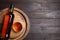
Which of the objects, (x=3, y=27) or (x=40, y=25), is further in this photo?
(x=40, y=25)

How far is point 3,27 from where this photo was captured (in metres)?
1.46

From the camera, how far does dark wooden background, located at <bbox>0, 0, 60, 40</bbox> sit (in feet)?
5.63

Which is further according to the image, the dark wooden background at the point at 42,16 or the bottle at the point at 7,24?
the dark wooden background at the point at 42,16

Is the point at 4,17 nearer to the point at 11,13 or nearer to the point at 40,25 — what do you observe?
the point at 11,13

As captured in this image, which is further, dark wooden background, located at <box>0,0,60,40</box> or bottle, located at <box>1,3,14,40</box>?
dark wooden background, located at <box>0,0,60,40</box>

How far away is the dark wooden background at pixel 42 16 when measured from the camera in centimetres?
171

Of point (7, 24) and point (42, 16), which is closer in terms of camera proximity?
point (7, 24)

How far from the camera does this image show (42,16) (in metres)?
1.77

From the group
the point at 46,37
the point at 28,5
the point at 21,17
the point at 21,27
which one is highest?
the point at 28,5

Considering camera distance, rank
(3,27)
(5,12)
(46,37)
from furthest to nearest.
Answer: (46,37)
(5,12)
(3,27)

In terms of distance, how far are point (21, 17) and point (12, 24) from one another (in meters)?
0.15

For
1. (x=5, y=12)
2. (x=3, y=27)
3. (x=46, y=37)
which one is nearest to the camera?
(x=3, y=27)

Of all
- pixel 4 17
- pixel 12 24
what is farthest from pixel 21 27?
pixel 4 17

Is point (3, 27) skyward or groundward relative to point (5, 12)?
groundward
